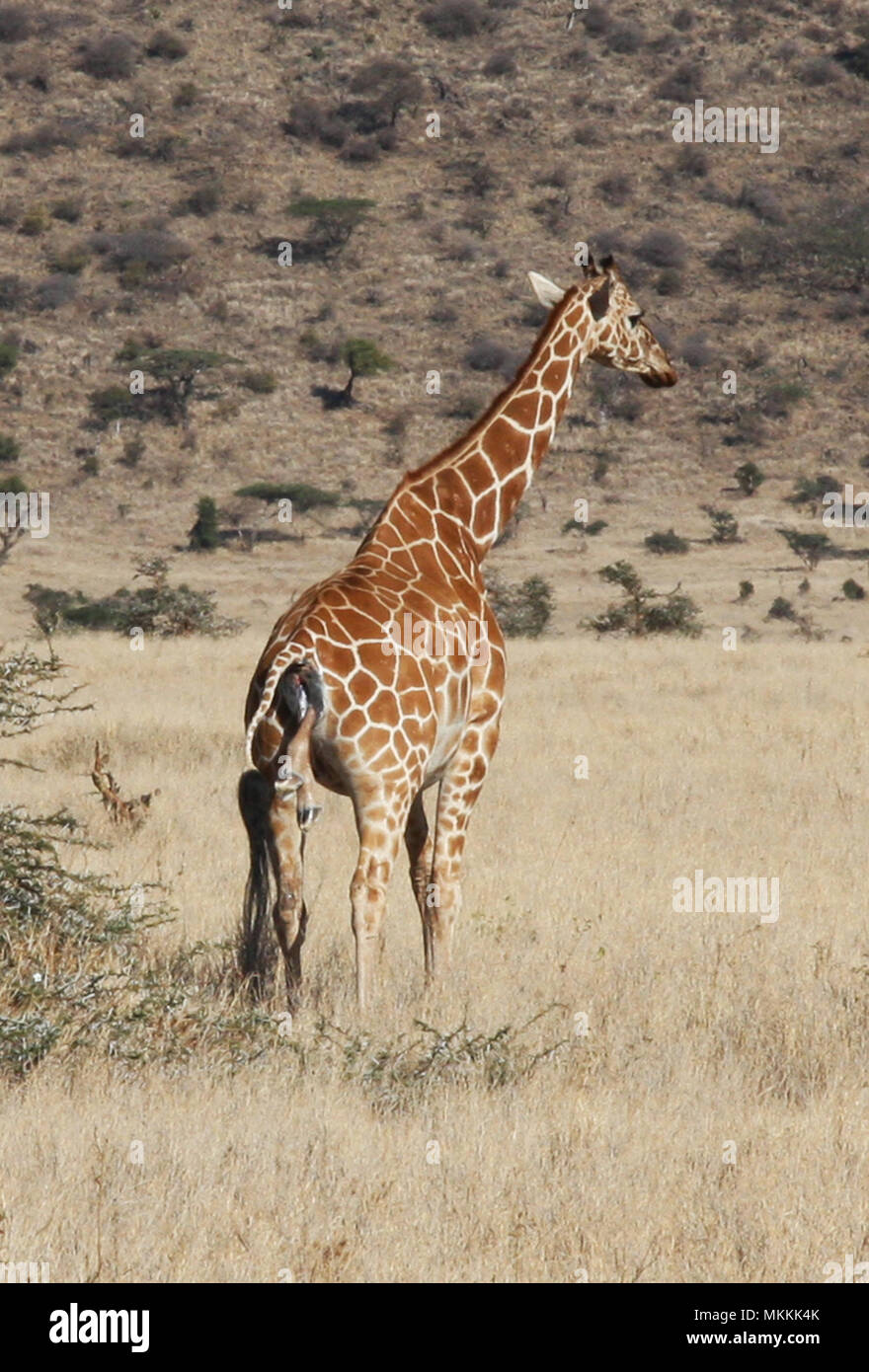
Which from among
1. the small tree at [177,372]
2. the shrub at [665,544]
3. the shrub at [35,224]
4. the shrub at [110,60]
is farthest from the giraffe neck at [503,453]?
the shrub at [110,60]

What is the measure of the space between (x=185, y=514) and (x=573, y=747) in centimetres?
2837

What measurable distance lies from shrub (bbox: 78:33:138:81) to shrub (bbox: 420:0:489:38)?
39.0 ft

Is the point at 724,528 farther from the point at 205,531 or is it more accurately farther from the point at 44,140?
the point at 44,140

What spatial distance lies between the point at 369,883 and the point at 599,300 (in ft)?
11.5

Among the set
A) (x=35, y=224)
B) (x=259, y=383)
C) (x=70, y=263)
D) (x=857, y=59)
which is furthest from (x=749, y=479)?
(x=857, y=59)

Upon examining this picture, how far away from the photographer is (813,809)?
11.7 m

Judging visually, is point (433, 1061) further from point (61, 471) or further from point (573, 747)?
point (61, 471)

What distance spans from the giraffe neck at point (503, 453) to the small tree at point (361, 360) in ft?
128

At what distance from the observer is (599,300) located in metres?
8.63

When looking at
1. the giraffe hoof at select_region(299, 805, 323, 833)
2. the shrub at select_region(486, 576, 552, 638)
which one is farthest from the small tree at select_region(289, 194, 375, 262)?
the giraffe hoof at select_region(299, 805, 323, 833)

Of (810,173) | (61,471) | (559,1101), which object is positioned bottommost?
(559,1101)

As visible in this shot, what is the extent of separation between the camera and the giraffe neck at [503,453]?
26.4ft

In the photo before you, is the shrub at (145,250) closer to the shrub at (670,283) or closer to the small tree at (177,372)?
the small tree at (177,372)

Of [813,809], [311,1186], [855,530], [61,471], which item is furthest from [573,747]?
[61,471]
